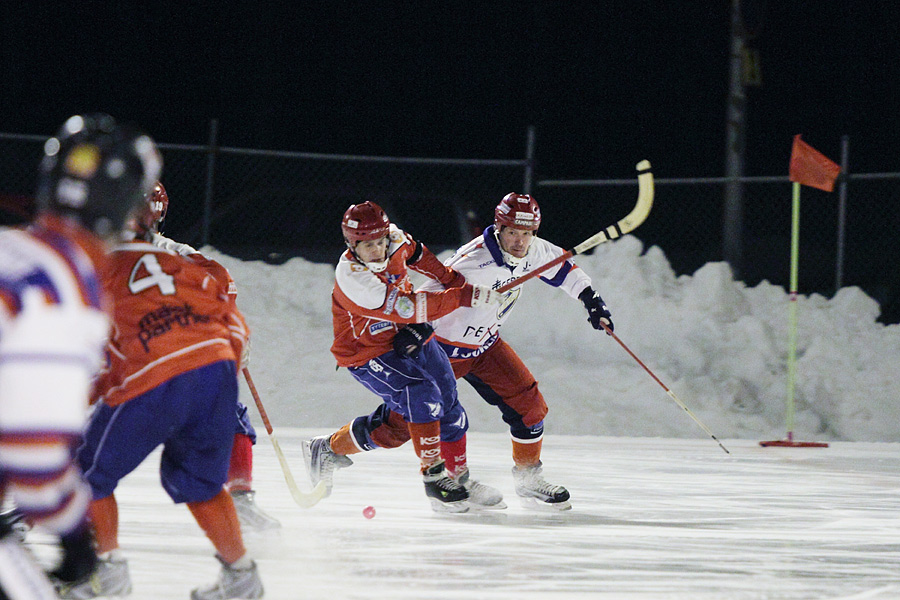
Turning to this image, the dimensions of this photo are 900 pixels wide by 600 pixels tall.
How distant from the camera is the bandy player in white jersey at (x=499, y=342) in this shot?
5.46 m

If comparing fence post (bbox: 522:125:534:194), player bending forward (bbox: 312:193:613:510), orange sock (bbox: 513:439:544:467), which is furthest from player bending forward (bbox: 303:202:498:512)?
fence post (bbox: 522:125:534:194)

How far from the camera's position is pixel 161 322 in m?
Result: 3.03

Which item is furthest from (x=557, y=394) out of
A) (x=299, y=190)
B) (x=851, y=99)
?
(x=851, y=99)

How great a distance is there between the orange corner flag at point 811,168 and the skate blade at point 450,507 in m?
4.25

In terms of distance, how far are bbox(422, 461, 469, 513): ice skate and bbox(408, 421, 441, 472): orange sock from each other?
3cm

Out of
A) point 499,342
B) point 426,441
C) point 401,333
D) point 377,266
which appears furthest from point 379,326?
point 499,342

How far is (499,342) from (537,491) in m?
0.76

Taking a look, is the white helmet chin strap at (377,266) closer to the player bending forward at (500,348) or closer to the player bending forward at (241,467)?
the player bending forward at (500,348)

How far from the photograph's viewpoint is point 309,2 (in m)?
15.3

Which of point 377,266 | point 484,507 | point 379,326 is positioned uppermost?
point 377,266

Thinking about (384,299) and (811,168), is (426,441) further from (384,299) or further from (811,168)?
(811,168)

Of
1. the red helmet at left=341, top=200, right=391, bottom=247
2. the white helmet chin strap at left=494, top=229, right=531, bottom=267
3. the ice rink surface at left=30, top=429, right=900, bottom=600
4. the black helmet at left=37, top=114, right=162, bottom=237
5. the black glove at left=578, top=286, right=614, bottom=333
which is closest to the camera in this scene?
the black helmet at left=37, top=114, right=162, bottom=237

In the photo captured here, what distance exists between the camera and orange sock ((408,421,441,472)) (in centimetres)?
510

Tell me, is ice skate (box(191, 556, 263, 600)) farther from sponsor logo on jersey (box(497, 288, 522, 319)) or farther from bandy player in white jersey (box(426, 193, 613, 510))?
sponsor logo on jersey (box(497, 288, 522, 319))
